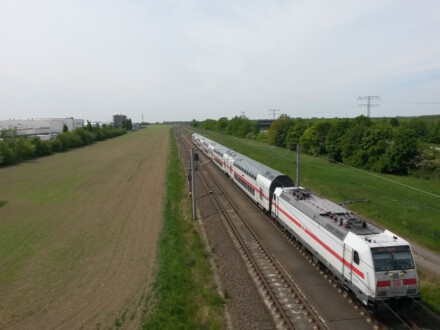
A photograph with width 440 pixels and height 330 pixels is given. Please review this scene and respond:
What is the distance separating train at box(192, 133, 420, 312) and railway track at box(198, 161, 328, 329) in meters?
2.06

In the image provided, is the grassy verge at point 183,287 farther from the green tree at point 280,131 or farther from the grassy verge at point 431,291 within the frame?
the green tree at point 280,131

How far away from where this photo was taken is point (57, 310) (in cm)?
1716

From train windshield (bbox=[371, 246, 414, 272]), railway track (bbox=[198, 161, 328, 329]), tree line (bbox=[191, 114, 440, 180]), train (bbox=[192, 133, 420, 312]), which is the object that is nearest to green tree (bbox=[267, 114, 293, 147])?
tree line (bbox=[191, 114, 440, 180])

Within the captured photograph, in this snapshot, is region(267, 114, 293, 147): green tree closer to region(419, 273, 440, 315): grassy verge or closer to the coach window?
region(419, 273, 440, 315): grassy verge

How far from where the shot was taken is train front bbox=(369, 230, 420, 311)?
14734 mm

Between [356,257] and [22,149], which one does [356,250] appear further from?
[22,149]

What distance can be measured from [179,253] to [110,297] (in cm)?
562

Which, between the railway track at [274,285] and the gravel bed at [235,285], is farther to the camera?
the gravel bed at [235,285]

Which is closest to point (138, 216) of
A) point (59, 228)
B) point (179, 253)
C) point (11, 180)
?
point (59, 228)

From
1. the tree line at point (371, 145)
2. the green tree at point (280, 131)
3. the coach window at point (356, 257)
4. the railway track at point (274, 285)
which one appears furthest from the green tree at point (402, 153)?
the coach window at point (356, 257)

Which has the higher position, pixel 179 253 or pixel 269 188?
pixel 269 188

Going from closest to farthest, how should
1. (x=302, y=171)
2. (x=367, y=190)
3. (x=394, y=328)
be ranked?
(x=394, y=328) < (x=367, y=190) < (x=302, y=171)

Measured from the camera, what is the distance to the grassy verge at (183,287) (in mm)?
15430

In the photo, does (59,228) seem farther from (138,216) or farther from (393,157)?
(393,157)
